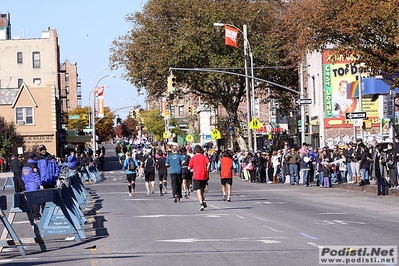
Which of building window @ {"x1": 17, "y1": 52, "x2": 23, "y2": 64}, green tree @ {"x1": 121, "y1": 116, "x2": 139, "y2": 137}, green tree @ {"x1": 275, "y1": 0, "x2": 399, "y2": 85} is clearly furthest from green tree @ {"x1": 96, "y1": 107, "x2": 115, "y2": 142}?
green tree @ {"x1": 275, "y1": 0, "x2": 399, "y2": 85}

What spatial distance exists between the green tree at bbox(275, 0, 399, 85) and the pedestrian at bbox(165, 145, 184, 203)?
6.41 meters

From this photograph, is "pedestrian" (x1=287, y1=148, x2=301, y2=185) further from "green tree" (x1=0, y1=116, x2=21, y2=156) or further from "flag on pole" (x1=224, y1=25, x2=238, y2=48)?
"green tree" (x1=0, y1=116, x2=21, y2=156)

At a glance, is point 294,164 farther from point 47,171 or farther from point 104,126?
point 104,126

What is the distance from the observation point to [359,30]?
91.1ft

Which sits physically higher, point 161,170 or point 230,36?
point 230,36

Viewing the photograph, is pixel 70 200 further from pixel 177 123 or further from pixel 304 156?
pixel 177 123

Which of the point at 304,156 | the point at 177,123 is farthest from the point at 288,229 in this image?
the point at 177,123

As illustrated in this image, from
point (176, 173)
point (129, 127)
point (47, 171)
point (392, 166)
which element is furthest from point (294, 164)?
point (129, 127)

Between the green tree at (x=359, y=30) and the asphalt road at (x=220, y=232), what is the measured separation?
5.00 metres

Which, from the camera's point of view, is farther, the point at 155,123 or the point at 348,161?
the point at 155,123

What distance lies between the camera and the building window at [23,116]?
75.6m

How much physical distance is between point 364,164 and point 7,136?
150 feet

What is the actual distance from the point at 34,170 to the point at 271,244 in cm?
853

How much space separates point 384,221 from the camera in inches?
740
